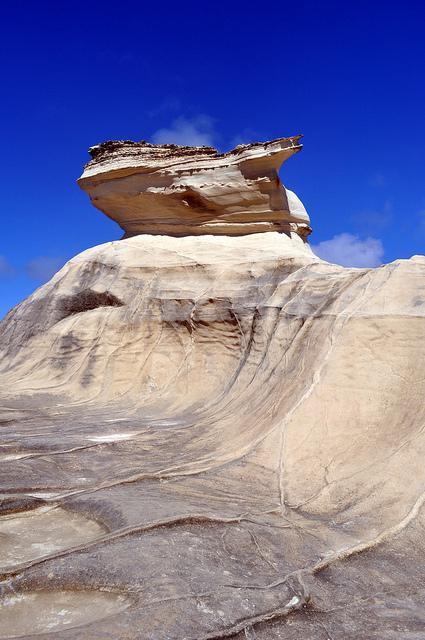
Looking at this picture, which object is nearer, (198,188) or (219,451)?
(219,451)

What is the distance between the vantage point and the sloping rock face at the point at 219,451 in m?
3.24

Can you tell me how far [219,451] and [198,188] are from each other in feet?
22.2

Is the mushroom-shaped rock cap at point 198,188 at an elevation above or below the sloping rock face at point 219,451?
above

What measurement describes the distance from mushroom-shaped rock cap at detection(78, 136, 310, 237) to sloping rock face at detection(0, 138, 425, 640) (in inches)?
14.7

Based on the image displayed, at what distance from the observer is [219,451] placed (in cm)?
653

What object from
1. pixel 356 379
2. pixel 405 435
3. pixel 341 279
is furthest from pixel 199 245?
pixel 405 435

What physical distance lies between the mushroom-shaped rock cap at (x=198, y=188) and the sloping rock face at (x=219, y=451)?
1.23 feet

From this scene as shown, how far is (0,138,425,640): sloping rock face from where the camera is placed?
3244 millimetres

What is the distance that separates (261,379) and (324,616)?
480cm

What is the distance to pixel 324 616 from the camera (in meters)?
3.23

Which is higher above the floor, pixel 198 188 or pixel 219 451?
pixel 198 188

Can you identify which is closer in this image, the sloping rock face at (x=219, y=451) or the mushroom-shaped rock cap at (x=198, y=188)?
the sloping rock face at (x=219, y=451)

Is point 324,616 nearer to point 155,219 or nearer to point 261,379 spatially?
point 261,379

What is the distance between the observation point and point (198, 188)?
39.7 ft
